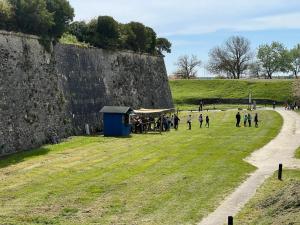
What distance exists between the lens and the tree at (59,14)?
3462 cm

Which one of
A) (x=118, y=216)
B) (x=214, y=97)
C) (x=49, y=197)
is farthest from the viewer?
(x=214, y=97)

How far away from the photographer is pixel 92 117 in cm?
3759

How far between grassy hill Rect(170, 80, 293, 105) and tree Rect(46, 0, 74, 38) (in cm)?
4689

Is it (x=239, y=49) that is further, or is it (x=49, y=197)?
(x=239, y=49)

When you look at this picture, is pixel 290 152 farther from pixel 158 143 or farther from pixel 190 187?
pixel 190 187

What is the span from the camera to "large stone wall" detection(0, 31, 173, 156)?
27.4 m

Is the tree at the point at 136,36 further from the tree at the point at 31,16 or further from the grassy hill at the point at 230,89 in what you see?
the grassy hill at the point at 230,89

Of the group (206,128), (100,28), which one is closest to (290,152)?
(206,128)

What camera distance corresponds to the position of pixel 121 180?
20141 mm

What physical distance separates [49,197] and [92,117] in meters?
20.5

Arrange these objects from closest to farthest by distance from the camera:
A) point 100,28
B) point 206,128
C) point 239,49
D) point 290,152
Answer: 1. point 290,152
2. point 206,128
3. point 100,28
4. point 239,49

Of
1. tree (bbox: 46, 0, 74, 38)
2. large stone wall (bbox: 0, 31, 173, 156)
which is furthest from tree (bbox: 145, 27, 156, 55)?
tree (bbox: 46, 0, 74, 38)

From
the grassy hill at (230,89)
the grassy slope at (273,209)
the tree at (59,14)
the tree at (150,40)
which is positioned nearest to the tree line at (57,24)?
the tree at (59,14)

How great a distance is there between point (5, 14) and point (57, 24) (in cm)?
510
